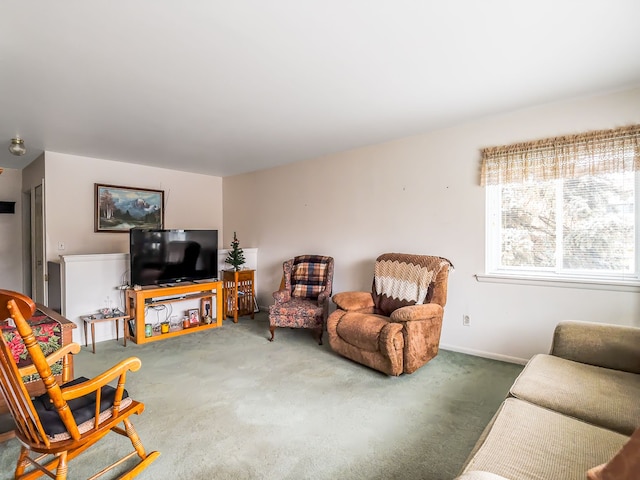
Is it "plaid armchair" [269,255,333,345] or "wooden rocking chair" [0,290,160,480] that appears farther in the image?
"plaid armchair" [269,255,333,345]

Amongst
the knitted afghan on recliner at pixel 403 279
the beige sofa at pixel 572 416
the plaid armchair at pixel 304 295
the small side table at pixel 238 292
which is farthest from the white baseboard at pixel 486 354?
the small side table at pixel 238 292

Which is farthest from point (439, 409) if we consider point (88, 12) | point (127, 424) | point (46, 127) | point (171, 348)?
point (46, 127)

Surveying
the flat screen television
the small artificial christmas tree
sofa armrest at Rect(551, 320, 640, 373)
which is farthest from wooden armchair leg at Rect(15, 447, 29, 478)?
the small artificial christmas tree

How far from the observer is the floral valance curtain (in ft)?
8.33

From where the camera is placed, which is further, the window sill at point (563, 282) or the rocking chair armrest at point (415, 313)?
the rocking chair armrest at point (415, 313)

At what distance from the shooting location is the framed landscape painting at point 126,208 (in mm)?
4590

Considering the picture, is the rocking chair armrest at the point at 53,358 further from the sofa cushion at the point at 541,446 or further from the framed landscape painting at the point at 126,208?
the framed landscape painting at the point at 126,208

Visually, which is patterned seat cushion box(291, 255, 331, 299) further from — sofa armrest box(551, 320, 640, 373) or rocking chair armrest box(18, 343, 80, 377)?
rocking chair armrest box(18, 343, 80, 377)

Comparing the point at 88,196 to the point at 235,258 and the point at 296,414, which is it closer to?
the point at 235,258


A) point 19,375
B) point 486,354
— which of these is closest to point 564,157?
point 486,354

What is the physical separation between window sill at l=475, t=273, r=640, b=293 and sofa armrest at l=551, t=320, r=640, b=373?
79 cm

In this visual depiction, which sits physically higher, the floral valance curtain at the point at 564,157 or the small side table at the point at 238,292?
the floral valance curtain at the point at 564,157

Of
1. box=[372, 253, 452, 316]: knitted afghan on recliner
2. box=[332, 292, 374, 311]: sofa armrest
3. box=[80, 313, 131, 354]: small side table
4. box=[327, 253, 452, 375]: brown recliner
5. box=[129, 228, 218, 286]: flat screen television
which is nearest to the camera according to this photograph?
box=[327, 253, 452, 375]: brown recliner

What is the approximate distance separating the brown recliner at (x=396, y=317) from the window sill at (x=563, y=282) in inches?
16.9
